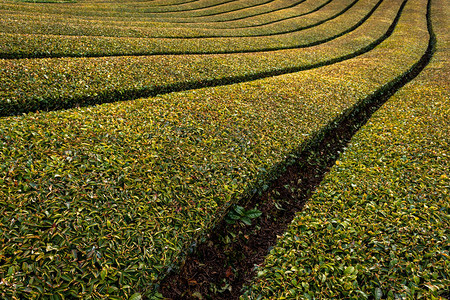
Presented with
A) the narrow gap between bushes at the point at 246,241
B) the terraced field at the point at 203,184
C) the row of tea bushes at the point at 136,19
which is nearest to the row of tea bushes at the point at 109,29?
the row of tea bushes at the point at 136,19

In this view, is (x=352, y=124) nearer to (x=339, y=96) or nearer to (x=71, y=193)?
(x=339, y=96)

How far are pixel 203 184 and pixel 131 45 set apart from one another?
10891 mm

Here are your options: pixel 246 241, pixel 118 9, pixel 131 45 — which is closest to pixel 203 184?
pixel 246 241

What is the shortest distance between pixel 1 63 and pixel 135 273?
26.4 feet

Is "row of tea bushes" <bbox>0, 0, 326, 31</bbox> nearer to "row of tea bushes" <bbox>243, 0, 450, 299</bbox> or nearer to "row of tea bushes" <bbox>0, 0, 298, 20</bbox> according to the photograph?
"row of tea bushes" <bbox>0, 0, 298, 20</bbox>

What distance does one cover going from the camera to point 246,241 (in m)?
4.93

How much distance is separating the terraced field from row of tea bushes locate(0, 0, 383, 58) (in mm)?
141

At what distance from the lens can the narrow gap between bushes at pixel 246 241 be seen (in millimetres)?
4035

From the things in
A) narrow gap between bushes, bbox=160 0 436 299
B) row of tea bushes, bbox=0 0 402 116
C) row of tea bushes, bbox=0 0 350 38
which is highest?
row of tea bushes, bbox=0 0 350 38

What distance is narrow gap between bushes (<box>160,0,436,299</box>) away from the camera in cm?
404

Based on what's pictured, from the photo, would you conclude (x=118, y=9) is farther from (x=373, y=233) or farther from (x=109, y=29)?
(x=373, y=233)

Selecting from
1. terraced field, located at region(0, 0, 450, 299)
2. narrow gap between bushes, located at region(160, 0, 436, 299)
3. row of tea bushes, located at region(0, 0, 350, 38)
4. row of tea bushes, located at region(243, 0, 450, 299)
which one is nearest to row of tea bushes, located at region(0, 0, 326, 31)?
row of tea bushes, located at region(0, 0, 350, 38)

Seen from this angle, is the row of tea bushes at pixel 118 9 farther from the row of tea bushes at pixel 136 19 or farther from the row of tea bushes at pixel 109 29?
the row of tea bushes at pixel 109 29

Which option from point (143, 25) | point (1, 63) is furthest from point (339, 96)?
point (143, 25)
